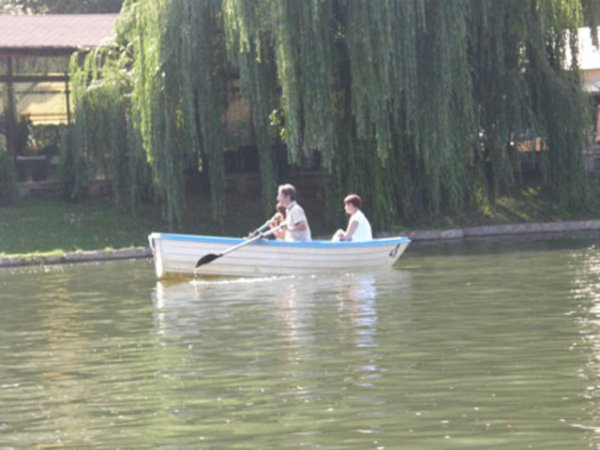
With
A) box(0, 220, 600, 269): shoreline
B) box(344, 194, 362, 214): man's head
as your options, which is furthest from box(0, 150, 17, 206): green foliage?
box(344, 194, 362, 214): man's head

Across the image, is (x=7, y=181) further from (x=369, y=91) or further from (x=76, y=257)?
(x=369, y=91)

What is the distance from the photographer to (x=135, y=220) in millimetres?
29828

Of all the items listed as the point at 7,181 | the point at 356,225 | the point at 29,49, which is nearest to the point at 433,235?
the point at 356,225

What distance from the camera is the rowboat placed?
21.4 m

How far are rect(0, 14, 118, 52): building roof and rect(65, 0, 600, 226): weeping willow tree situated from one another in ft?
10.8

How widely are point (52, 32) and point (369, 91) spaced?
39.2ft

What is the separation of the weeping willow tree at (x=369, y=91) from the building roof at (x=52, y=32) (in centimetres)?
330

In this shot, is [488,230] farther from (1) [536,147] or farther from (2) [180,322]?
(2) [180,322]

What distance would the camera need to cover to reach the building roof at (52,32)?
32781 millimetres

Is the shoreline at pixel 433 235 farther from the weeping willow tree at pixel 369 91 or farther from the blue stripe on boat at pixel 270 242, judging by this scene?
the blue stripe on boat at pixel 270 242

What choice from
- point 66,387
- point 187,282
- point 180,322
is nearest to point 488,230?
point 187,282

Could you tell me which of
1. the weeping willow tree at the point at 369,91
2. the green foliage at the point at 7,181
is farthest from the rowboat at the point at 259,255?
the green foliage at the point at 7,181

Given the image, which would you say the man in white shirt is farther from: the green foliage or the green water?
the green foliage

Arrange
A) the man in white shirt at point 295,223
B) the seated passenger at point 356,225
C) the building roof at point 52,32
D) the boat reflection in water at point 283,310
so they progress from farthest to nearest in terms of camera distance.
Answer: the building roof at point 52,32 < the seated passenger at point 356,225 < the man in white shirt at point 295,223 < the boat reflection in water at point 283,310
